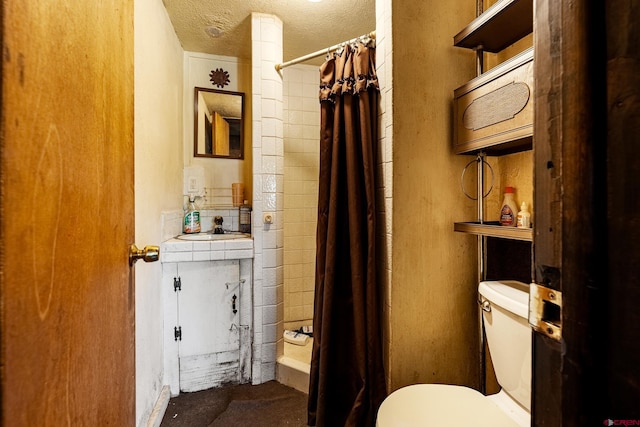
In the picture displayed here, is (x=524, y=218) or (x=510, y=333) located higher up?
(x=524, y=218)

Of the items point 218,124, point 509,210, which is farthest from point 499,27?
point 218,124

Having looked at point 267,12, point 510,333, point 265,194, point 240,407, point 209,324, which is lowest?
point 240,407

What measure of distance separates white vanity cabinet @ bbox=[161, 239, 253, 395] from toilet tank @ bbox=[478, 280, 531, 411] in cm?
136

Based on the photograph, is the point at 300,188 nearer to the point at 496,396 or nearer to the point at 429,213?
the point at 429,213

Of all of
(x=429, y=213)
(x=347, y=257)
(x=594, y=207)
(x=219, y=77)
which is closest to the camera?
(x=594, y=207)

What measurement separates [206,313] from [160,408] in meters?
0.52

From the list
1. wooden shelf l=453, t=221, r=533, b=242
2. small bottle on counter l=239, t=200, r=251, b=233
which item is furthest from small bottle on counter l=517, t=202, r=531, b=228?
small bottle on counter l=239, t=200, r=251, b=233

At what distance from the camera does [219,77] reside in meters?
2.45

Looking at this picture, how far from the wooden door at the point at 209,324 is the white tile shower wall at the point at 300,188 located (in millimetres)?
699

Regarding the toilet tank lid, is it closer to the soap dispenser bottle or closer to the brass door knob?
the brass door knob

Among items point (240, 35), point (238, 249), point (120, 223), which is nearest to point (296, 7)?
point (240, 35)

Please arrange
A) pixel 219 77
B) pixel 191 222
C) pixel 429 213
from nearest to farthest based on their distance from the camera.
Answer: pixel 429 213
pixel 191 222
pixel 219 77

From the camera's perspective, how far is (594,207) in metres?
0.29

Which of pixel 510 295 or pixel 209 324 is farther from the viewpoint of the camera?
pixel 209 324
